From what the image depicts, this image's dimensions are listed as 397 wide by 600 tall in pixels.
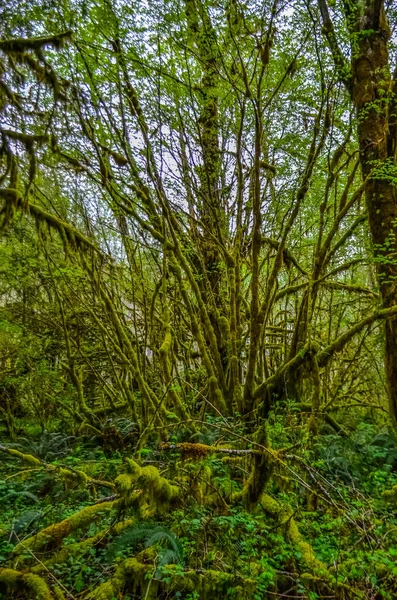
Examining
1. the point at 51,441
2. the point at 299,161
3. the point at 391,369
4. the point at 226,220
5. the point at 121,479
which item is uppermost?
the point at 299,161

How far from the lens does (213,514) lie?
248cm

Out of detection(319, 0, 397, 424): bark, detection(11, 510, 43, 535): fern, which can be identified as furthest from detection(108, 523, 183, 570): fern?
detection(319, 0, 397, 424): bark

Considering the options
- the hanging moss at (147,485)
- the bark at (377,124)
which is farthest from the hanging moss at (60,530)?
the bark at (377,124)

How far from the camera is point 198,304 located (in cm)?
533

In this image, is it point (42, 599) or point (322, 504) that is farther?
point (322, 504)

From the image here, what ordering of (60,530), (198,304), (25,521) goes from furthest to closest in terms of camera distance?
(198,304) → (25,521) → (60,530)

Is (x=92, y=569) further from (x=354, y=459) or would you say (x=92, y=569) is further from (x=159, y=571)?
(x=354, y=459)

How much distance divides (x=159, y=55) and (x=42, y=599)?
214 inches

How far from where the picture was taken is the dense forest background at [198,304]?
7.32ft

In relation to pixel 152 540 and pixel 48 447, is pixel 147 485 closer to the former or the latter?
pixel 152 540

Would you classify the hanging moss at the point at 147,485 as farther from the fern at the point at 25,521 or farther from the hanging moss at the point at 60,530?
the fern at the point at 25,521

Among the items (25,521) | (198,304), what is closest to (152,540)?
(25,521)

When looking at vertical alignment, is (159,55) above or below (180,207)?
above

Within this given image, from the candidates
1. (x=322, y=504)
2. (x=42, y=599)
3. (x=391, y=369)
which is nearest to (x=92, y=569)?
(x=42, y=599)
